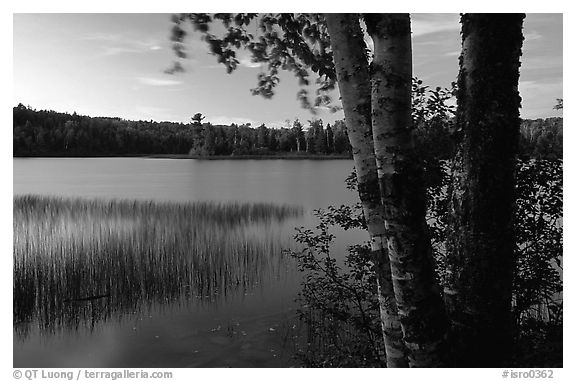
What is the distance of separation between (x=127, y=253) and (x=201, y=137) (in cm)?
202

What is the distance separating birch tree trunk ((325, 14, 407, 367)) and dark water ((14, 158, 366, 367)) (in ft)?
7.03

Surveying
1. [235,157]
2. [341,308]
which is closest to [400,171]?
[341,308]

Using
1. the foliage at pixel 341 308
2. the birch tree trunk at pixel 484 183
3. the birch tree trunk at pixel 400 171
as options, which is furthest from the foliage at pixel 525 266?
the birch tree trunk at pixel 400 171

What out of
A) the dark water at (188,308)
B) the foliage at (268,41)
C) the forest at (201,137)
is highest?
the foliage at (268,41)

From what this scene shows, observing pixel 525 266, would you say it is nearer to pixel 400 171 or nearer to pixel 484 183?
pixel 484 183

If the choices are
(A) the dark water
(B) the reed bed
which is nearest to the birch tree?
(A) the dark water

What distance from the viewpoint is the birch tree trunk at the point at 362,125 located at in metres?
1.85

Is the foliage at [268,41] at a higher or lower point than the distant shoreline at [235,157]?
higher

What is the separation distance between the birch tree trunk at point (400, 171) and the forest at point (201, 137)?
1335 millimetres

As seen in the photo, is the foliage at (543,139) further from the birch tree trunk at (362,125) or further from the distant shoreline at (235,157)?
the birch tree trunk at (362,125)

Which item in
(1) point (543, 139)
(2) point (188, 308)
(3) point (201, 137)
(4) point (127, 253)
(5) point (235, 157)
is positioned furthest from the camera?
(4) point (127, 253)

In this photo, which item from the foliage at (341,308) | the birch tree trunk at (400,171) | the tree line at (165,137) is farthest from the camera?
the foliage at (341,308)

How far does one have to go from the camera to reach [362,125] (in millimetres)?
1870
